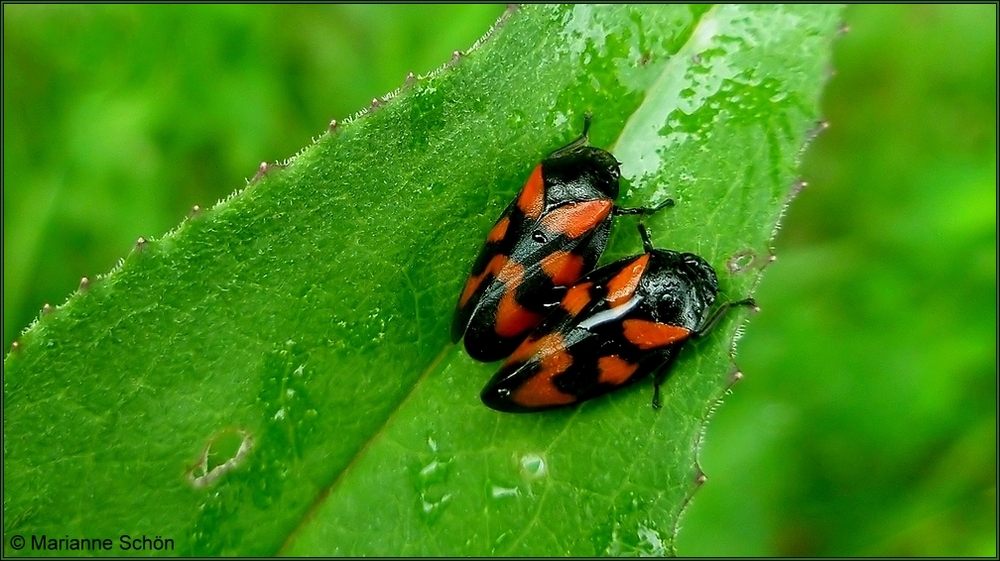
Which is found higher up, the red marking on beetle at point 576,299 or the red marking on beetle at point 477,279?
the red marking on beetle at point 477,279

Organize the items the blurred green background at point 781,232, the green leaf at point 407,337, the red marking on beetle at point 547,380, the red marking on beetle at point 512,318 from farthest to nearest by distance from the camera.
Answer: the blurred green background at point 781,232 < the red marking on beetle at point 512,318 < the red marking on beetle at point 547,380 < the green leaf at point 407,337

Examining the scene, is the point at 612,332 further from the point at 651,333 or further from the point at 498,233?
the point at 498,233

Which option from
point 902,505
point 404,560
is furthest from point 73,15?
point 902,505

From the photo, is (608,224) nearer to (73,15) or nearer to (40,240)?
(40,240)

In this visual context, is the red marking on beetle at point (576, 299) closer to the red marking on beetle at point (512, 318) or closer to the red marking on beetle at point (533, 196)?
the red marking on beetle at point (512, 318)

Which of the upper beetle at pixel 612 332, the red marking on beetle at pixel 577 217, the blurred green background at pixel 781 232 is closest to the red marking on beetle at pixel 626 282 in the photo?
the upper beetle at pixel 612 332

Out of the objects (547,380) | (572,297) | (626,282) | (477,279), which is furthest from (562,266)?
(547,380)

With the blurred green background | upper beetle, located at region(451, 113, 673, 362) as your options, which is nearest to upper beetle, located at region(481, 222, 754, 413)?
upper beetle, located at region(451, 113, 673, 362)

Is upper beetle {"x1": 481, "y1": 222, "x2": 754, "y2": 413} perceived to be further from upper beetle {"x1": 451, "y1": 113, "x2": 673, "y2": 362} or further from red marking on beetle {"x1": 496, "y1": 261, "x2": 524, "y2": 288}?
red marking on beetle {"x1": 496, "y1": 261, "x2": 524, "y2": 288}
